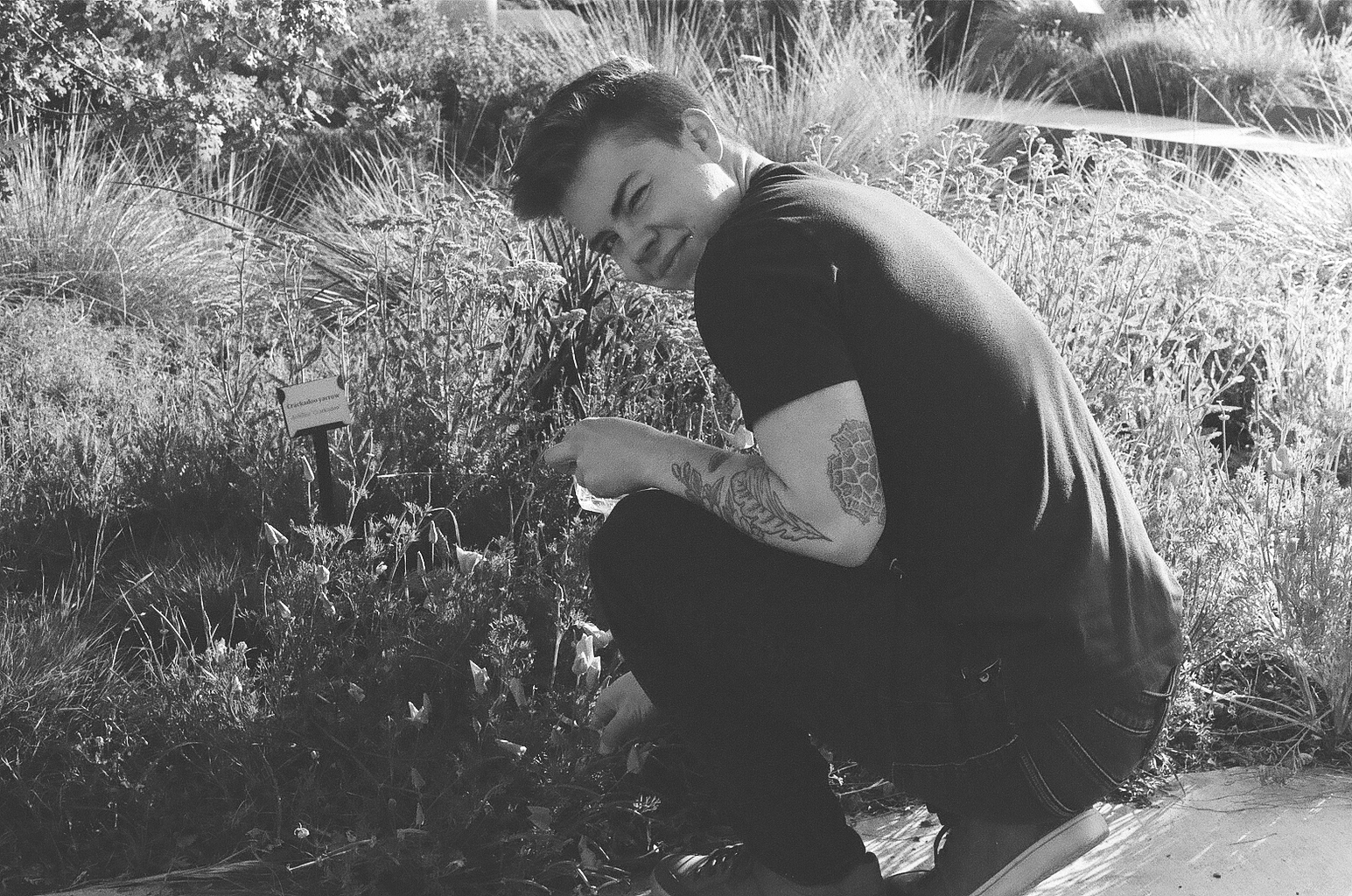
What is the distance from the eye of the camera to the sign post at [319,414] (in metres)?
2.52

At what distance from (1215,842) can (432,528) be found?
61.9 inches

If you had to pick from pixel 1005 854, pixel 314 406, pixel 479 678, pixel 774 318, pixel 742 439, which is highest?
pixel 774 318

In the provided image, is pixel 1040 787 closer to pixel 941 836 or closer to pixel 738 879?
pixel 941 836

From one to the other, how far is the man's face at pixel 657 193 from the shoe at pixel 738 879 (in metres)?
0.96

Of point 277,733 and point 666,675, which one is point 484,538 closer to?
point 277,733

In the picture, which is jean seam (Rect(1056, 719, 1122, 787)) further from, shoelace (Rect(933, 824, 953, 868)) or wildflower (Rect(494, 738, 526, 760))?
wildflower (Rect(494, 738, 526, 760))

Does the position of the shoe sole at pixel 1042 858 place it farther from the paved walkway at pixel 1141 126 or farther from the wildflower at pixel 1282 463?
the paved walkway at pixel 1141 126

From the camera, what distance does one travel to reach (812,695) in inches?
75.5

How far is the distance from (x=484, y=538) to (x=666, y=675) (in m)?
1.16

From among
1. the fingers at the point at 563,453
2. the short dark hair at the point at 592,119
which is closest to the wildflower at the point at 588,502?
the fingers at the point at 563,453

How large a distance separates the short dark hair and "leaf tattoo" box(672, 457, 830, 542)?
521mm

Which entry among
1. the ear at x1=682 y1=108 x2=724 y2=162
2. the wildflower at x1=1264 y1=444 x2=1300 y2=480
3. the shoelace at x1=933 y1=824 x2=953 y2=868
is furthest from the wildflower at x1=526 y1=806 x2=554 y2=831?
the wildflower at x1=1264 y1=444 x2=1300 y2=480

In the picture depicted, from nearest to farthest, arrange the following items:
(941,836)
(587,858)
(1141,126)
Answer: (941,836) → (587,858) → (1141,126)

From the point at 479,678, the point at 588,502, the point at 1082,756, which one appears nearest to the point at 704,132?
the point at 588,502
